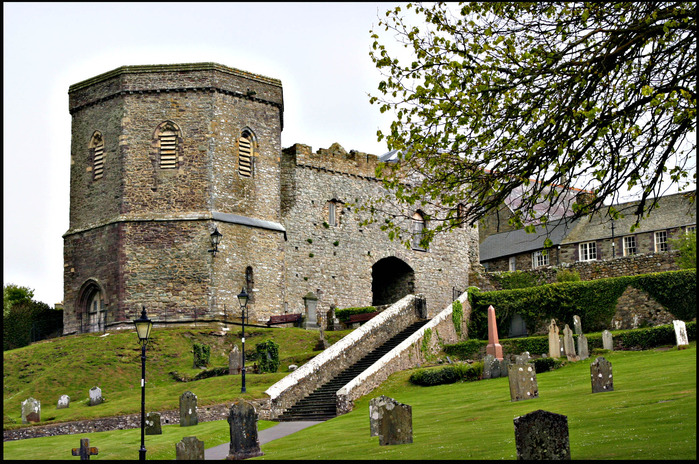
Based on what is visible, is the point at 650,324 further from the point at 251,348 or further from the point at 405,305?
the point at 251,348

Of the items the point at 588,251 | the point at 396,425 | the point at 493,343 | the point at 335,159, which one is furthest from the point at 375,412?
the point at 588,251

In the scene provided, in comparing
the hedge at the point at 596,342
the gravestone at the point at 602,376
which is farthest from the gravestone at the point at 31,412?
the hedge at the point at 596,342

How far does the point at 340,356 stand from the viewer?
30375mm

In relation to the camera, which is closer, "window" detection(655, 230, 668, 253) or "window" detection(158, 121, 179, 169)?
"window" detection(158, 121, 179, 169)

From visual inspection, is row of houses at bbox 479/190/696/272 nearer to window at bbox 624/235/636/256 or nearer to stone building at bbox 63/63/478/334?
window at bbox 624/235/636/256

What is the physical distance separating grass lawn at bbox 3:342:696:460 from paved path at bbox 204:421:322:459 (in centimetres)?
50

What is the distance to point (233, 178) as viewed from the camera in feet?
131

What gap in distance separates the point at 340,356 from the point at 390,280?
1925 centimetres

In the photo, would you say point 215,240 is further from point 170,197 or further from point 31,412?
point 31,412

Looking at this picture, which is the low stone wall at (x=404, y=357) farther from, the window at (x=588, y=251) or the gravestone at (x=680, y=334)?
the window at (x=588, y=251)

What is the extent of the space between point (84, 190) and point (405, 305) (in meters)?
16.0

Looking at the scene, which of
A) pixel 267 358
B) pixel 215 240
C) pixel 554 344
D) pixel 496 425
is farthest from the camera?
pixel 215 240

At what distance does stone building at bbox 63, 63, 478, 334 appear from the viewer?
3759 centimetres

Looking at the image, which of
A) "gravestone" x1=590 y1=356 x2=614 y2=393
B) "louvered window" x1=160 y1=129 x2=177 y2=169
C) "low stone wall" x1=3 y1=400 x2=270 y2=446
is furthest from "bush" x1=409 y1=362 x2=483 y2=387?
"louvered window" x1=160 y1=129 x2=177 y2=169
